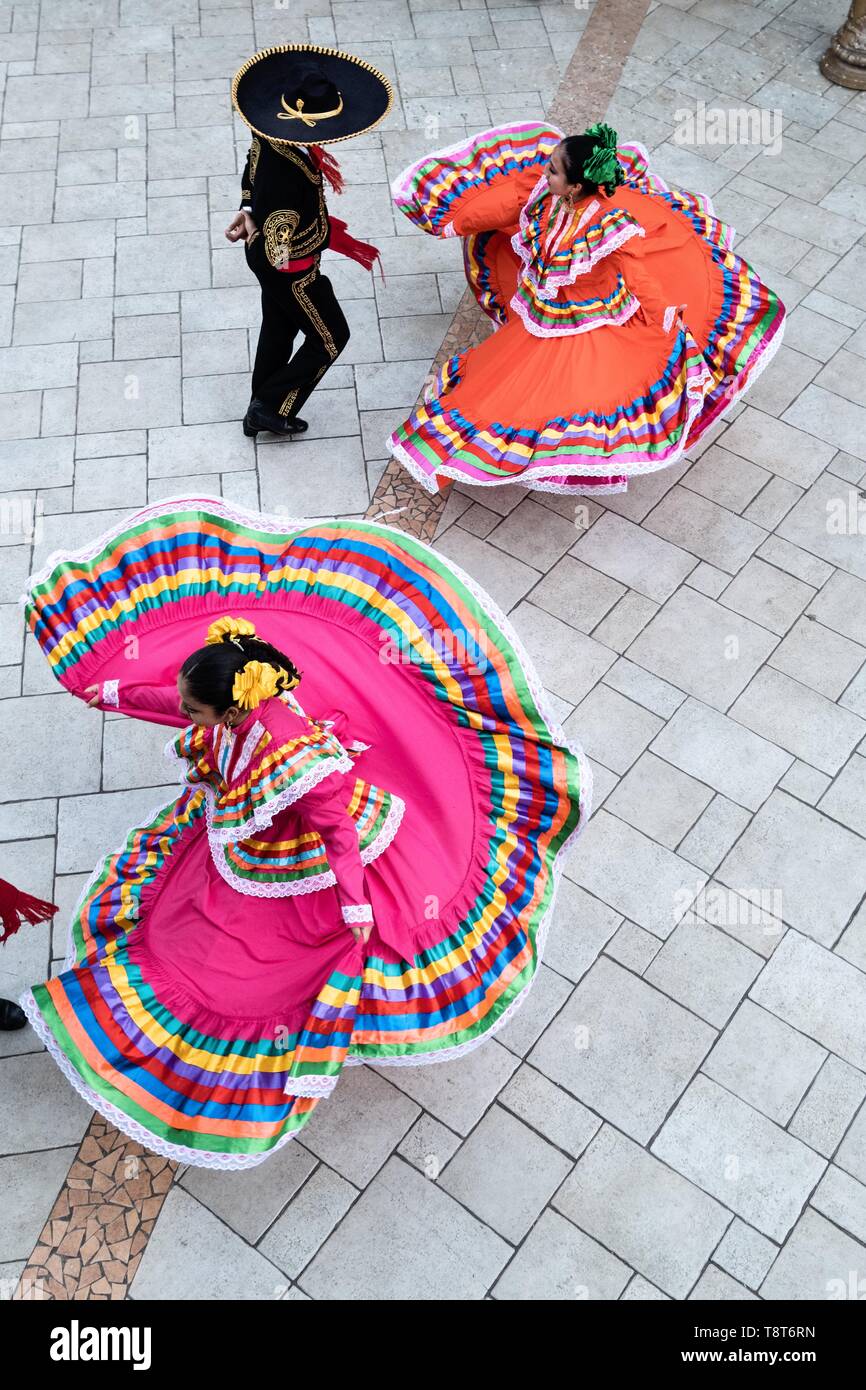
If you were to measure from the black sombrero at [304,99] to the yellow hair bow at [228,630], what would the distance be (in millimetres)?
2152

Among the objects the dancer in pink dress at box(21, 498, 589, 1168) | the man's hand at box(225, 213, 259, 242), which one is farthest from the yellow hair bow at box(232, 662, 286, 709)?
the man's hand at box(225, 213, 259, 242)

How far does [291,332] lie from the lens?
5121mm

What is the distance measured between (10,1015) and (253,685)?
167cm

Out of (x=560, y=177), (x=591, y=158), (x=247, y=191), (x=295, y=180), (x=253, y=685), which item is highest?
(x=591, y=158)

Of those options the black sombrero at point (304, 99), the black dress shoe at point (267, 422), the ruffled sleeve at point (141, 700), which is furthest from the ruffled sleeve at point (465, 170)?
the ruffled sleeve at point (141, 700)

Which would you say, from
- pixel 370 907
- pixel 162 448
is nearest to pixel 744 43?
pixel 162 448

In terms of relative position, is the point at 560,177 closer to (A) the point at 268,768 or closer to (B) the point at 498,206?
(B) the point at 498,206

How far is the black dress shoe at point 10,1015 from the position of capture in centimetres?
384

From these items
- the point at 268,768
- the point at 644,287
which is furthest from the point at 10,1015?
the point at 644,287

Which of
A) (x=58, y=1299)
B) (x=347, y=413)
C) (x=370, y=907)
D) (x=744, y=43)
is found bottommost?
(x=58, y=1299)

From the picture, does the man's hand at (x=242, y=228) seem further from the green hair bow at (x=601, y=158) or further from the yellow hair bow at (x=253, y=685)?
the yellow hair bow at (x=253, y=685)

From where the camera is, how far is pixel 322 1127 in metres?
3.79

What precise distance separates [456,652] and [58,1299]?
7.13ft

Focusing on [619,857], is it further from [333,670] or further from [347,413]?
[347,413]
